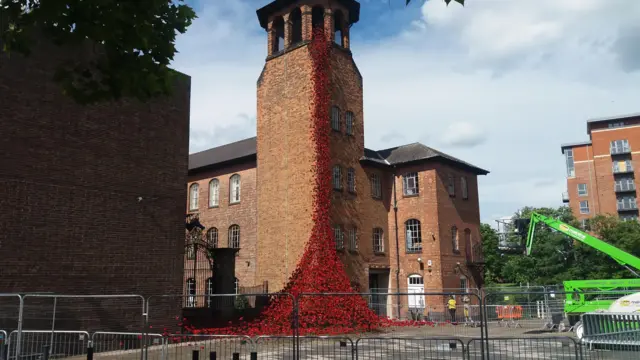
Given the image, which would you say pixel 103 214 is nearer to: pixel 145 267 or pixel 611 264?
pixel 145 267

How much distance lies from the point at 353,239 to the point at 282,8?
42.2 ft

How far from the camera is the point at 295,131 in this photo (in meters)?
26.9

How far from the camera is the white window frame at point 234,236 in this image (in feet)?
102

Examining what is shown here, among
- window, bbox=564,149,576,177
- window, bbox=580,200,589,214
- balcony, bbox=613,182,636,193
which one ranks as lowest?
window, bbox=580,200,589,214

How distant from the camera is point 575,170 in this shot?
74688 millimetres

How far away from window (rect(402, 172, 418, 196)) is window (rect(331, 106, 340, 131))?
5911 mm

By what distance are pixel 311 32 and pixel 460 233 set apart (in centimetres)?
1433

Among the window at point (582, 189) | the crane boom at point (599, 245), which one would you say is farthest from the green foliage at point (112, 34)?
the window at point (582, 189)

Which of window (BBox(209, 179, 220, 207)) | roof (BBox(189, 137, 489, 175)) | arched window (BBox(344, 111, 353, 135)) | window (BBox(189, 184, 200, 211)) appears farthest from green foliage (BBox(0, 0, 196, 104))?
window (BBox(189, 184, 200, 211))

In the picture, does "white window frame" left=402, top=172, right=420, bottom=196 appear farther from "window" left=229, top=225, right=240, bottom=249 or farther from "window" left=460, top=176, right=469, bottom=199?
"window" left=229, top=225, right=240, bottom=249

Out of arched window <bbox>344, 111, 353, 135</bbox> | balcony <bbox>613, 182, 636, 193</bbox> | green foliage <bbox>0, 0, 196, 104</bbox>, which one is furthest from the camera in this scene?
balcony <bbox>613, 182, 636, 193</bbox>

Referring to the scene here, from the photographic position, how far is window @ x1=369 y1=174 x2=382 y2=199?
3012 cm

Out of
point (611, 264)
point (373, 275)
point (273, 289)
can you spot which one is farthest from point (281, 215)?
point (611, 264)

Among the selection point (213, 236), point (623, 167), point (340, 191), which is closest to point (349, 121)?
point (340, 191)
